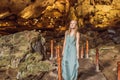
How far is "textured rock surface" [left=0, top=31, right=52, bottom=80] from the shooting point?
35.9 ft

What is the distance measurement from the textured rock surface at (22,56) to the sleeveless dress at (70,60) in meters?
2.71

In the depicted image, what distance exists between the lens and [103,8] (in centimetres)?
2558

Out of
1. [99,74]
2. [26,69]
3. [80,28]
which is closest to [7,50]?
[26,69]

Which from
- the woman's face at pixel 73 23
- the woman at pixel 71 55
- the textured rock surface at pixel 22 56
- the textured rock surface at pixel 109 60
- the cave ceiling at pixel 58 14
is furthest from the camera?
the cave ceiling at pixel 58 14

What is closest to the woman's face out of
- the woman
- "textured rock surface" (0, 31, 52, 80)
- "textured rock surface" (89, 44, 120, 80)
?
the woman

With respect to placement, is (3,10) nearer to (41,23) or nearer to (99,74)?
(41,23)

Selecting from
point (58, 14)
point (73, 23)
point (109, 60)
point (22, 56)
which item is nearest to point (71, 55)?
point (73, 23)

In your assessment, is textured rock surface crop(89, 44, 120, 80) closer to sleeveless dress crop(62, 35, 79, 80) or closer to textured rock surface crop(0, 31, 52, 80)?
textured rock surface crop(0, 31, 52, 80)

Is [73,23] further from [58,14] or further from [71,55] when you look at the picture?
[58,14]

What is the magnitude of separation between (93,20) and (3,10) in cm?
918

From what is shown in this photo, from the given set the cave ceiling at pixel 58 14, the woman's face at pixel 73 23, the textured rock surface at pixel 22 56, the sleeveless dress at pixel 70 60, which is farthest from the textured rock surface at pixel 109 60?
the cave ceiling at pixel 58 14

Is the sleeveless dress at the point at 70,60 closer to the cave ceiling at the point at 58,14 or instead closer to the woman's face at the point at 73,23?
the woman's face at the point at 73,23

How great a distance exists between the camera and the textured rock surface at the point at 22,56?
431 inches

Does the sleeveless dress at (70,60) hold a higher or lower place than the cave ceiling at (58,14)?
lower
